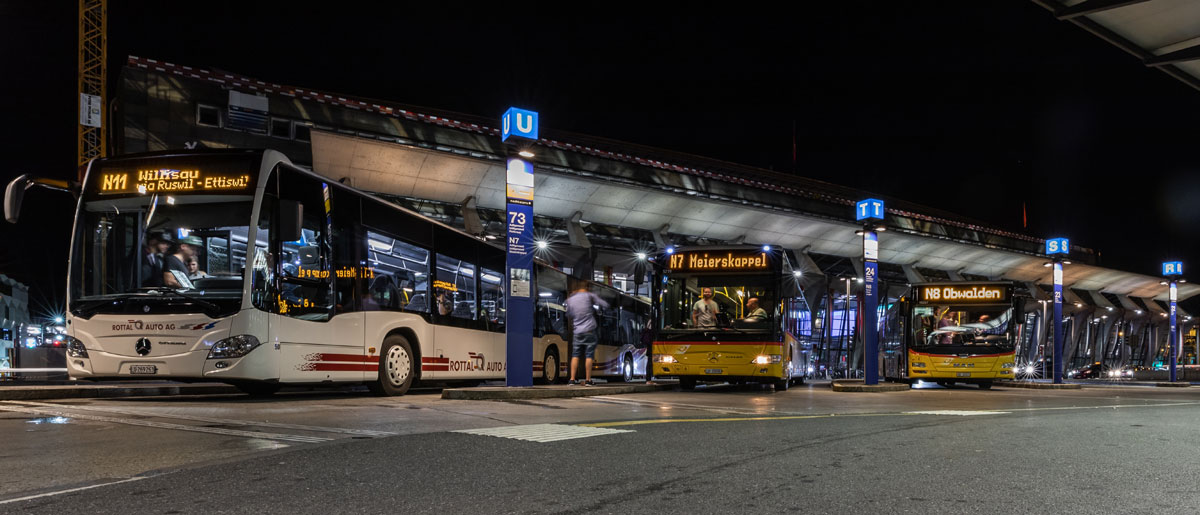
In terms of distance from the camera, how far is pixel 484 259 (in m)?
15.4

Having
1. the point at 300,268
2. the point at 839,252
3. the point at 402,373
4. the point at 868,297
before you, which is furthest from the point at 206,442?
the point at 839,252

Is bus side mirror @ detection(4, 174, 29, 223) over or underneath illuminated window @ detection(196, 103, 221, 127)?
underneath

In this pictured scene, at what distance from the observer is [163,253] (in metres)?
9.64

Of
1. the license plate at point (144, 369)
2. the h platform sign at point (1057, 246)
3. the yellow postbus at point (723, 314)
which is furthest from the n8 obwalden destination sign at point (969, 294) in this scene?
the license plate at point (144, 369)

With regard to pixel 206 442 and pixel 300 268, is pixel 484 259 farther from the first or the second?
pixel 206 442

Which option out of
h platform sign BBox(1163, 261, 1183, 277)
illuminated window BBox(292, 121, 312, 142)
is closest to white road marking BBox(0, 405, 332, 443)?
illuminated window BBox(292, 121, 312, 142)

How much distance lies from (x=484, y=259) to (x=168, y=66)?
19.6 m

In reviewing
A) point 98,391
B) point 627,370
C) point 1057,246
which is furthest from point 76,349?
point 1057,246

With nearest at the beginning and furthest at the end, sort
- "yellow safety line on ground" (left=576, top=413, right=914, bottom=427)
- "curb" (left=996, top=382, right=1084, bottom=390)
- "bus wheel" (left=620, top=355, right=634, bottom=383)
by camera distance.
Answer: "yellow safety line on ground" (left=576, top=413, right=914, bottom=427) < "curb" (left=996, top=382, right=1084, bottom=390) < "bus wheel" (left=620, top=355, right=634, bottom=383)

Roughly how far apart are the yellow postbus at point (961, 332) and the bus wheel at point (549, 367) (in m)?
10.8

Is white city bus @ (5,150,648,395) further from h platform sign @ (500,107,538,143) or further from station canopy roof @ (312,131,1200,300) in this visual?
station canopy roof @ (312,131,1200,300)

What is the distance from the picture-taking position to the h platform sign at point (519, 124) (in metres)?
12.2

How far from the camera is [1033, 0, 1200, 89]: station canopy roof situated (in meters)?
10.8

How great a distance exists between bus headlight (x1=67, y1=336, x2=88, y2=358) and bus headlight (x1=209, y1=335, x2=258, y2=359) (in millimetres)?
1609
